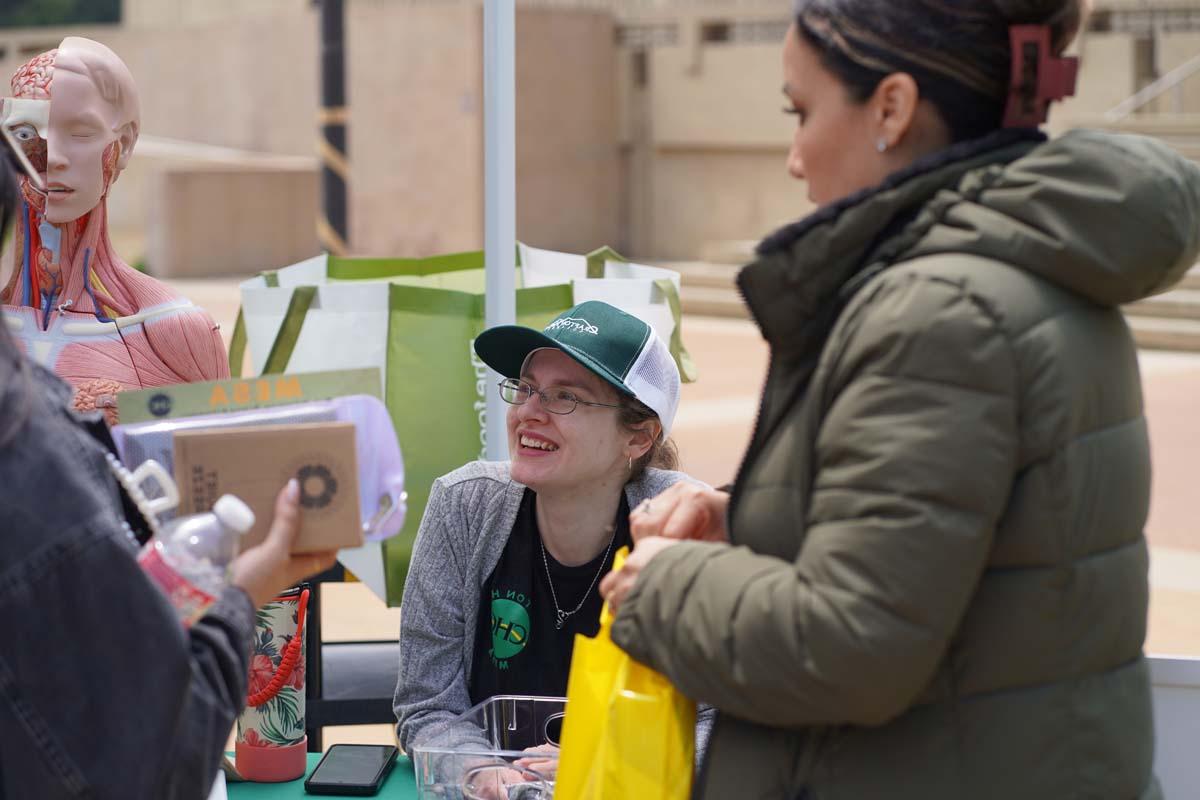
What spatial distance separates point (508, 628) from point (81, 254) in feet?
3.34

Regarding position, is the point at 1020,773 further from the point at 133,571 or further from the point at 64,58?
the point at 64,58

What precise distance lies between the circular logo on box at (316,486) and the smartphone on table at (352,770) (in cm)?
102

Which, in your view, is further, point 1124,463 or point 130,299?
point 130,299

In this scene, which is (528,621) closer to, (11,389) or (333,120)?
(11,389)

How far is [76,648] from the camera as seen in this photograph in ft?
4.39

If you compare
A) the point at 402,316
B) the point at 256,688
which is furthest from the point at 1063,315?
the point at 402,316

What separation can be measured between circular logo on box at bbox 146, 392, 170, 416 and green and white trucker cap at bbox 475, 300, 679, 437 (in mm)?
997

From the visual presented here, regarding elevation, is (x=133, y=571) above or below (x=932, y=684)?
above

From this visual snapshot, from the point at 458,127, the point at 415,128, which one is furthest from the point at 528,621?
the point at 415,128

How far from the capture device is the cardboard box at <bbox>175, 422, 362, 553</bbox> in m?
1.56

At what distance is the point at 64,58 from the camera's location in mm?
2713

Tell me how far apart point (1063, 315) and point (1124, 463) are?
165 mm

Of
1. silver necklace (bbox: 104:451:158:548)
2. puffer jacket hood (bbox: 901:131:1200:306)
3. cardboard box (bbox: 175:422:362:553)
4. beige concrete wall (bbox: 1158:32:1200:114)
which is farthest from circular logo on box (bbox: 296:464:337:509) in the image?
beige concrete wall (bbox: 1158:32:1200:114)

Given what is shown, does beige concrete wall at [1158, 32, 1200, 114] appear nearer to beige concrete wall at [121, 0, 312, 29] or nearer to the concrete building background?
the concrete building background
